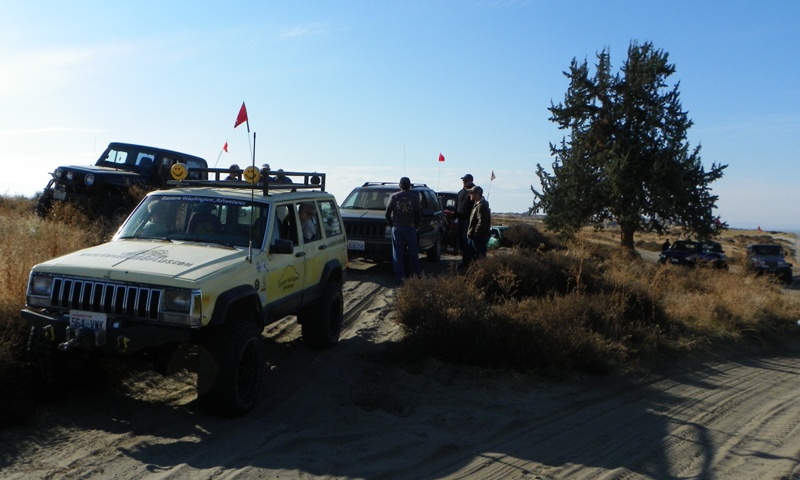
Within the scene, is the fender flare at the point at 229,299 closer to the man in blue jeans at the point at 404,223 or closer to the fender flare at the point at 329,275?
the fender flare at the point at 329,275

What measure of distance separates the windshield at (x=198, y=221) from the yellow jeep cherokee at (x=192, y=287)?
1 centimetres

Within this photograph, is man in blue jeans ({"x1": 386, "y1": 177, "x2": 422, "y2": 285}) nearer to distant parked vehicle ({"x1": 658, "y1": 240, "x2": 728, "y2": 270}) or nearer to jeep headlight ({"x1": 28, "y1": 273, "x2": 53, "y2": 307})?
jeep headlight ({"x1": 28, "y1": 273, "x2": 53, "y2": 307})

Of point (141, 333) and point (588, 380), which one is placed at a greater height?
point (141, 333)

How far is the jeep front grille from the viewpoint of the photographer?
5.93 meters

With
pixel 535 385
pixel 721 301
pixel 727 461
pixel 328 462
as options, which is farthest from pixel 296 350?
pixel 721 301

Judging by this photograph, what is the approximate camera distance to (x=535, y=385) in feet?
27.2

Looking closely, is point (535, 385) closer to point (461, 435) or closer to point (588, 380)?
point (588, 380)

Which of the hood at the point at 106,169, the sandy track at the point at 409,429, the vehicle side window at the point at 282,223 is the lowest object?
the sandy track at the point at 409,429

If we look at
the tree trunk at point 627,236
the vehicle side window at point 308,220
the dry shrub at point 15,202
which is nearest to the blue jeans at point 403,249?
the vehicle side window at point 308,220

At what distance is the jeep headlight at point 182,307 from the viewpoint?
232 inches

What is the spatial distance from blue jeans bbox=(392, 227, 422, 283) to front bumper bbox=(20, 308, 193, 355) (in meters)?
6.73

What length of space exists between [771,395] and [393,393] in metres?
4.93

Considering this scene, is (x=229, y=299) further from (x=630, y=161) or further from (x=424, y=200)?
(x=630, y=161)

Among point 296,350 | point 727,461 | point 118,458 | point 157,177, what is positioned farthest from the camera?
point 157,177
